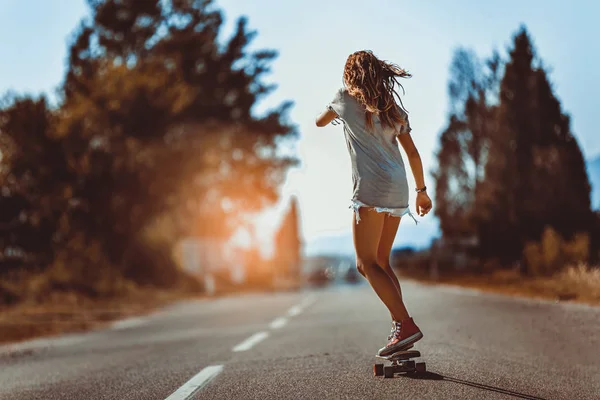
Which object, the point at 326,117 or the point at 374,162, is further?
the point at 326,117

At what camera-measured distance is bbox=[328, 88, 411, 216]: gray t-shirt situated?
4.72 meters

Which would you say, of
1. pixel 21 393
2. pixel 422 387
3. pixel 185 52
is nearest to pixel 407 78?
pixel 422 387

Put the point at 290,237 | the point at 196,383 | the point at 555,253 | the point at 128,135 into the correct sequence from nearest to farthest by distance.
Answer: the point at 196,383 < the point at 555,253 < the point at 128,135 < the point at 290,237

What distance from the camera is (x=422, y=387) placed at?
4.33m

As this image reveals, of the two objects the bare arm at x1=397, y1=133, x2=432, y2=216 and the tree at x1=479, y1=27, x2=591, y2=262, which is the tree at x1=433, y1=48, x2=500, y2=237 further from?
the bare arm at x1=397, y1=133, x2=432, y2=216

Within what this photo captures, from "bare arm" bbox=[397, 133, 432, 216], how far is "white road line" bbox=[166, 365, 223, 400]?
1.75 meters

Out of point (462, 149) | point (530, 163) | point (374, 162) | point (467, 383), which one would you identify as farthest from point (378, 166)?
point (462, 149)

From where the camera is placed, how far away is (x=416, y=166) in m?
4.86

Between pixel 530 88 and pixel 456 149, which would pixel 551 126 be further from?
pixel 456 149

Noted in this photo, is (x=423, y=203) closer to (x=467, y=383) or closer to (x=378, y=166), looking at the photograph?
(x=378, y=166)

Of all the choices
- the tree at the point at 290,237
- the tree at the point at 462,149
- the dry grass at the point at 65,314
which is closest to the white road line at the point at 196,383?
the dry grass at the point at 65,314

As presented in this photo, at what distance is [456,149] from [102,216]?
1775cm

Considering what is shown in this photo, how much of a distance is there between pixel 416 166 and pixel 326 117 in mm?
640

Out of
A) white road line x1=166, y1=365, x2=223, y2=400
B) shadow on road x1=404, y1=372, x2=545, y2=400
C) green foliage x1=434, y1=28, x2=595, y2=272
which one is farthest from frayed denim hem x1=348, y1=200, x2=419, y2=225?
green foliage x1=434, y1=28, x2=595, y2=272
